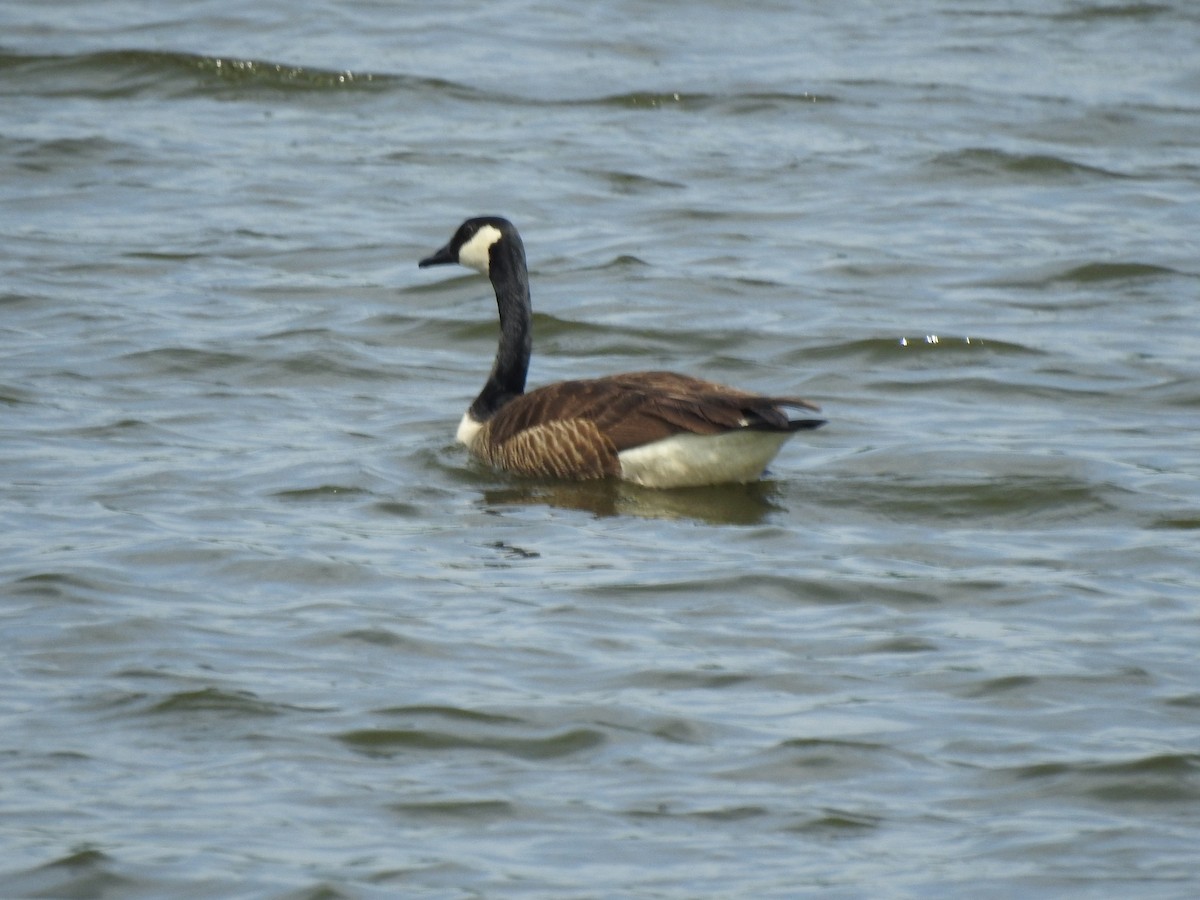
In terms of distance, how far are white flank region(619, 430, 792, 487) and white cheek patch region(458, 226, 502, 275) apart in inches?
76.5

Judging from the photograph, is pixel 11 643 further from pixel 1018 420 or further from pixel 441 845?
pixel 1018 420

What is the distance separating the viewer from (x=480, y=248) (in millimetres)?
11656

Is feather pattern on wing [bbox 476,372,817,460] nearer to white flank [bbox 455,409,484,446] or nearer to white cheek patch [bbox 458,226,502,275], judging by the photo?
white flank [bbox 455,409,484,446]

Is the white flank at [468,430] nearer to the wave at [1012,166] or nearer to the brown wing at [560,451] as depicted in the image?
the brown wing at [560,451]

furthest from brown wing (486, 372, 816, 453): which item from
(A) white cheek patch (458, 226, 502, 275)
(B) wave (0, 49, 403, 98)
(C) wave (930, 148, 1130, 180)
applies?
(B) wave (0, 49, 403, 98)

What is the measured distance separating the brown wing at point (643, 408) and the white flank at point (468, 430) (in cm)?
22

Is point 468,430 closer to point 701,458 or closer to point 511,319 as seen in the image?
point 511,319

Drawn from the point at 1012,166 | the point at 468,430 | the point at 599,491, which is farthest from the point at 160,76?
the point at 599,491

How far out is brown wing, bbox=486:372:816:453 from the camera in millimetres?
9711

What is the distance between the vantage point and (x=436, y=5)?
24.4m

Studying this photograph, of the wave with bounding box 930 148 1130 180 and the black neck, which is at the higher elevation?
the wave with bounding box 930 148 1130 180

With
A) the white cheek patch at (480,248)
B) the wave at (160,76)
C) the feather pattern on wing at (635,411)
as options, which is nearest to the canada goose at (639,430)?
the feather pattern on wing at (635,411)

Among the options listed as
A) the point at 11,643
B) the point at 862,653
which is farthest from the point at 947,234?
the point at 11,643

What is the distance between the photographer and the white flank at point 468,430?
10984 millimetres
